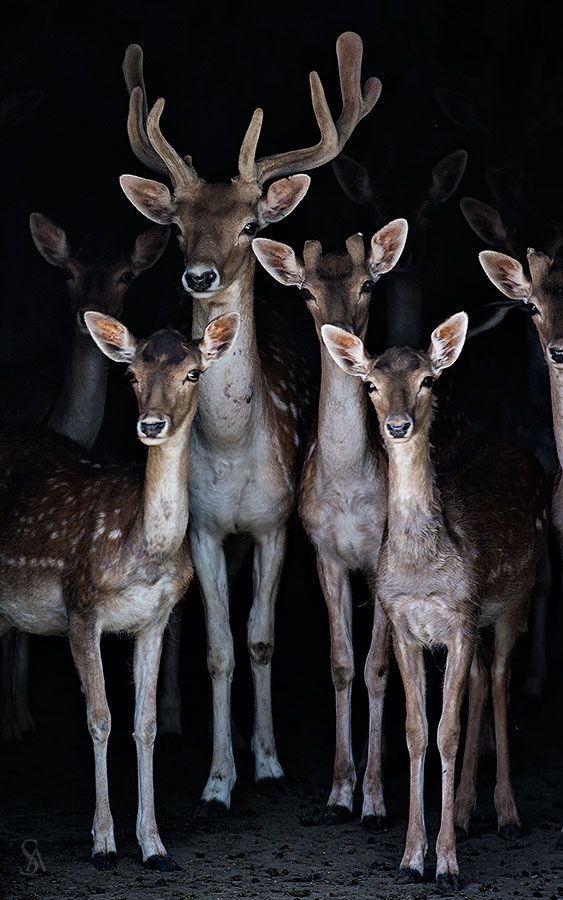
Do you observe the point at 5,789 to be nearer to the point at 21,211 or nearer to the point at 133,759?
the point at 133,759

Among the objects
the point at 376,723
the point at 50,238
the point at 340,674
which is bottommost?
the point at 376,723

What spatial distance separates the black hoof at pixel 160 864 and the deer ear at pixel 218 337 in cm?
205

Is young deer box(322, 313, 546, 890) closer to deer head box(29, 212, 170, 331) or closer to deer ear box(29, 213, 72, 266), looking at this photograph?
deer head box(29, 212, 170, 331)

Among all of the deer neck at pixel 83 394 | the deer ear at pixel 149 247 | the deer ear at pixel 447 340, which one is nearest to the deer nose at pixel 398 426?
the deer ear at pixel 447 340

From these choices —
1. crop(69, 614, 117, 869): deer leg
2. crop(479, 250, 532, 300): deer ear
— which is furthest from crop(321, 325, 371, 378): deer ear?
crop(69, 614, 117, 869): deer leg

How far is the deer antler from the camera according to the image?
24.4 ft

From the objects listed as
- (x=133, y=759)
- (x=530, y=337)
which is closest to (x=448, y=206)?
(x=530, y=337)

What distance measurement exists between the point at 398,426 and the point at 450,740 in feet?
4.18

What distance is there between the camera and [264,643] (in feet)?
25.5

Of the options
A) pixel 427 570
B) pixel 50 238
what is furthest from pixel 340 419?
pixel 50 238

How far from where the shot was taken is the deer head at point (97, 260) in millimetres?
8734

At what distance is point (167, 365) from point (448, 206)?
18.2 feet

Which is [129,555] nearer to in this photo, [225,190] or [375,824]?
[375,824]

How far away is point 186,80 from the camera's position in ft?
38.7
